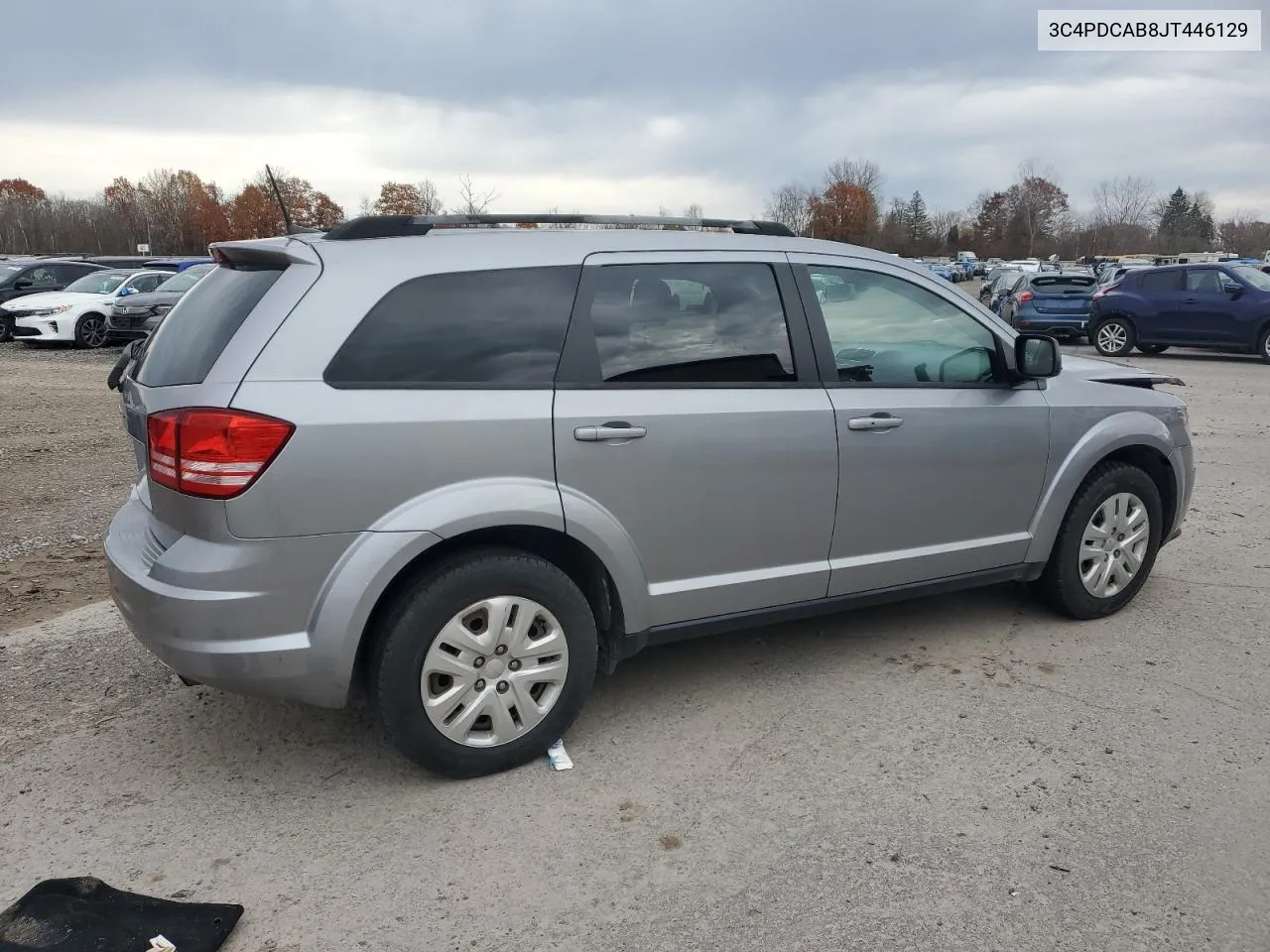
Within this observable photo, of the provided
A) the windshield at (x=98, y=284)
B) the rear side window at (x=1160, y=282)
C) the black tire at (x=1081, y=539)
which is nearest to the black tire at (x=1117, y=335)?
the rear side window at (x=1160, y=282)

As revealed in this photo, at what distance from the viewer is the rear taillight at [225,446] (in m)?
2.85

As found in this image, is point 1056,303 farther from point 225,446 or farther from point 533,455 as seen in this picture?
point 225,446

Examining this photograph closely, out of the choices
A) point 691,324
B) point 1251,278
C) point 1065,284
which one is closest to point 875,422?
point 691,324

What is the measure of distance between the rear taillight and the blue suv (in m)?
17.6

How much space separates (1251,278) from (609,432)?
56.2ft

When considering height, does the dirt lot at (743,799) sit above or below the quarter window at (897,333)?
below

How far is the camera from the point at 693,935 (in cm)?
255

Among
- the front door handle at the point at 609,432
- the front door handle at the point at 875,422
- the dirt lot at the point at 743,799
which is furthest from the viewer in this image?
the front door handle at the point at 875,422

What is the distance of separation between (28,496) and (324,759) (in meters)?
4.92

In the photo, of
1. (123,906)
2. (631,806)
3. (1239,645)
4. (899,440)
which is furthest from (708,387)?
(1239,645)

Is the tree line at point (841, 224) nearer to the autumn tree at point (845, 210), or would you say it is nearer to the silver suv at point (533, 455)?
the autumn tree at point (845, 210)

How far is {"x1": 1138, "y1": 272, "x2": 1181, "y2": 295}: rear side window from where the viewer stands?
17109 millimetres

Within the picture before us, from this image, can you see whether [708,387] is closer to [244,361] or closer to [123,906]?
[244,361]

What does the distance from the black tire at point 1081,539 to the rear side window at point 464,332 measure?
2648 millimetres
